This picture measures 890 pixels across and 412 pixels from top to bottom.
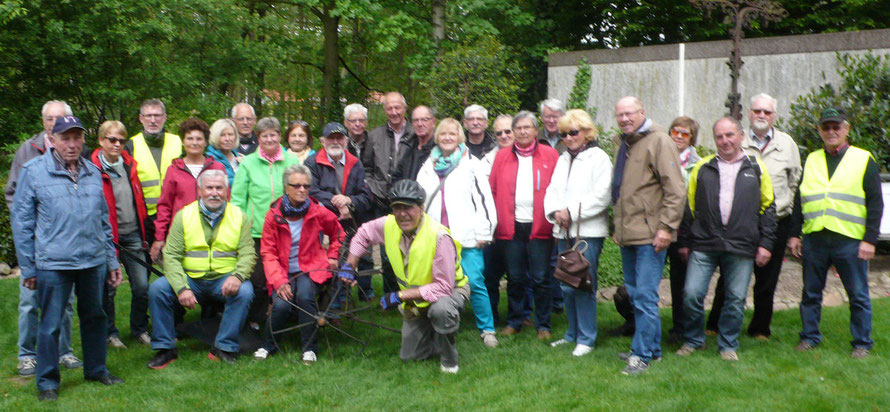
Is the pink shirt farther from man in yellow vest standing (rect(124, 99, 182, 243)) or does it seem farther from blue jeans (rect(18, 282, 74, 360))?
blue jeans (rect(18, 282, 74, 360))

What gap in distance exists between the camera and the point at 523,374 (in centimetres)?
550

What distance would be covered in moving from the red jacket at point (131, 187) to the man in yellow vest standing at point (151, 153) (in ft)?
0.31

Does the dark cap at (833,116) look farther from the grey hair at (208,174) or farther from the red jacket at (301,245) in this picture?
the grey hair at (208,174)

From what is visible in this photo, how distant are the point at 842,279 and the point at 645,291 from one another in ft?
5.07

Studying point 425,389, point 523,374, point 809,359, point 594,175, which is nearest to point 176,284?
point 425,389

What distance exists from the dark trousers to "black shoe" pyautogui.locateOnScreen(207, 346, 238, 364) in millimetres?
3837

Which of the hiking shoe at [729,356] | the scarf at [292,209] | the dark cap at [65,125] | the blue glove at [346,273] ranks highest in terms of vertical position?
the dark cap at [65,125]

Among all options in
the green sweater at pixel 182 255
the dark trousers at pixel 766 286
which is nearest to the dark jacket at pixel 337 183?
the green sweater at pixel 182 255

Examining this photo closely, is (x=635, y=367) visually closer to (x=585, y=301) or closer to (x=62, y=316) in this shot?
(x=585, y=301)

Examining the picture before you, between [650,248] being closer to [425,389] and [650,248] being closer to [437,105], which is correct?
[425,389]

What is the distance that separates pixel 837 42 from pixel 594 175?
6.11m

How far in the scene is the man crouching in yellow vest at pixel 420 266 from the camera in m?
5.52

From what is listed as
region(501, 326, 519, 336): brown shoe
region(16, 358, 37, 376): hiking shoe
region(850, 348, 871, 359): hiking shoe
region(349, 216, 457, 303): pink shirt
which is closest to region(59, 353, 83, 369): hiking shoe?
region(16, 358, 37, 376): hiking shoe

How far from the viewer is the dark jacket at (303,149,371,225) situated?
22.2 feet
